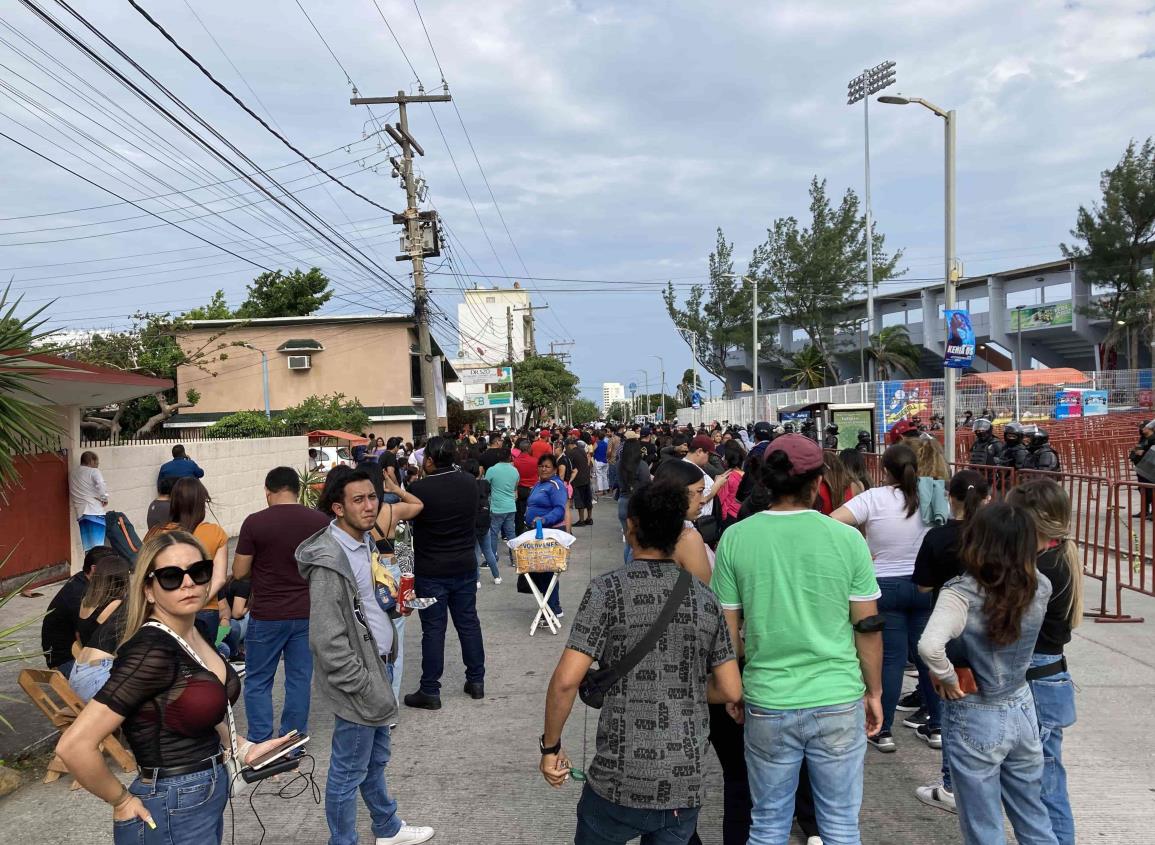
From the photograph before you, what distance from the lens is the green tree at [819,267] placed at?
46156 millimetres

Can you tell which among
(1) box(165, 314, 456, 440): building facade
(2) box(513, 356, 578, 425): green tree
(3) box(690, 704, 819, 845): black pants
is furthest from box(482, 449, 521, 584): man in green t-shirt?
(2) box(513, 356, 578, 425): green tree

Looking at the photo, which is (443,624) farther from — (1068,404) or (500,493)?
(1068,404)

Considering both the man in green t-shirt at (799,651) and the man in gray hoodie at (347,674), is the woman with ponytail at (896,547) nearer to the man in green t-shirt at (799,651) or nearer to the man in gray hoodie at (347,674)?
the man in green t-shirt at (799,651)

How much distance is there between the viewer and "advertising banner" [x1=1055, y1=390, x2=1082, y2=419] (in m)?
26.4

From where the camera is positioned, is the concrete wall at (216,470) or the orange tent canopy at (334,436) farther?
the orange tent canopy at (334,436)

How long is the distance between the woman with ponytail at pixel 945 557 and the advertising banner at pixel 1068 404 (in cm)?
2457

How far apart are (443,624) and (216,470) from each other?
36.1 feet

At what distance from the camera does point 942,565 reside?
13.1 feet

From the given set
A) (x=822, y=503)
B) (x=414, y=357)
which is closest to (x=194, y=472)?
(x=822, y=503)

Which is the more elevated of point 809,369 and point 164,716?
point 809,369

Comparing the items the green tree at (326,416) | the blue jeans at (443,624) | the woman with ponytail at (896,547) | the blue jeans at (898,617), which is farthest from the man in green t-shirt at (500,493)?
the green tree at (326,416)

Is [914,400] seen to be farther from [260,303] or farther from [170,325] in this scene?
[260,303]

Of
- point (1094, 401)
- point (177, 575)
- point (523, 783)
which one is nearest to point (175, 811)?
point (177, 575)

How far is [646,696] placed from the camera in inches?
108
